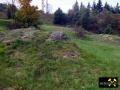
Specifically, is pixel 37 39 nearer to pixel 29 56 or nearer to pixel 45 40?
Answer: pixel 45 40

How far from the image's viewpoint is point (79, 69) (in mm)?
18812

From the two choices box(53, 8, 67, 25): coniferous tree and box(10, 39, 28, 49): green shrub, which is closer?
box(10, 39, 28, 49): green shrub

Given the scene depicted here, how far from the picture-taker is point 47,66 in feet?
62.7

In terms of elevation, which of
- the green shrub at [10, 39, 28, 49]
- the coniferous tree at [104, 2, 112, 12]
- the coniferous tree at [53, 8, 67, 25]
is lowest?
the green shrub at [10, 39, 28, 49]

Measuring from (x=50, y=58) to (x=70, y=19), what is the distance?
168 feet

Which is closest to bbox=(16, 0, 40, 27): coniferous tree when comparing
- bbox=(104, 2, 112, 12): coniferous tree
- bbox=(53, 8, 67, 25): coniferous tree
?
bbox=(53, 8, 67, 25): coniferous tree

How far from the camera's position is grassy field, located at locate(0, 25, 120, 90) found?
17.1 metres

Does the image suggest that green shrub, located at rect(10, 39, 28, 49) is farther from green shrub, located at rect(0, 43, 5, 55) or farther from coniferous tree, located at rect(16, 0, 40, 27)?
coniferous tree, located at rect(16, 0, 40, 27)

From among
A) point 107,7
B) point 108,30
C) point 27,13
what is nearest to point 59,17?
point 108,30

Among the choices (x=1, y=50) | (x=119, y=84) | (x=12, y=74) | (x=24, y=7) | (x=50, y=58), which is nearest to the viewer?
(x=119, y=84)

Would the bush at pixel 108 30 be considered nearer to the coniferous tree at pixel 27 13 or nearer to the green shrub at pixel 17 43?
the coniferous tree at pixel 27 13

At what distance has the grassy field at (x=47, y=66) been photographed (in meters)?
17.1

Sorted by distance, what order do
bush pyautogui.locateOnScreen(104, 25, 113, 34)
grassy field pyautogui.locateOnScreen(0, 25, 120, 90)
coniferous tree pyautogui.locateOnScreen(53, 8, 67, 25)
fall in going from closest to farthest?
1. grassy field pyautogui.locateOnScreen(0, 25, 120, 90)
2. bush pyautogui.locateOnScreen(104, 25, 113, 34)
3. coniferous tree pyautogui.locateOnScreen(53, 8, 67, 25)

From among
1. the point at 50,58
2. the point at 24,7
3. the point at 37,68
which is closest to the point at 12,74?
the point at 37,68
